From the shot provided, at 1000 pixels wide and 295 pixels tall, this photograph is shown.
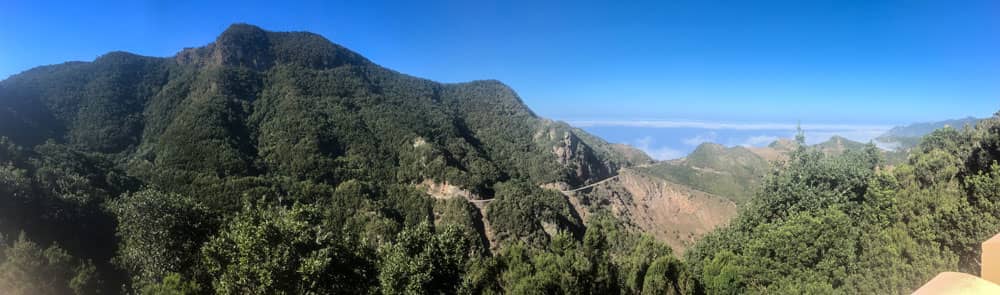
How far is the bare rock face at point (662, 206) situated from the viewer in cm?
6719

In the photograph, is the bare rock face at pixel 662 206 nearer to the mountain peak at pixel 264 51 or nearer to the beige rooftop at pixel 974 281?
the beige rooftop at pixel 974 281

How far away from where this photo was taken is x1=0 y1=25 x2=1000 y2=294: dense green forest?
50.5ft

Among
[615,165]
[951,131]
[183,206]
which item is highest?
[951,131]

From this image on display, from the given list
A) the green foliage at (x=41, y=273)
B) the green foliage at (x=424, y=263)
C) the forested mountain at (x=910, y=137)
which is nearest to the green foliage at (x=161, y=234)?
the green foliage at (x=41, y=273)

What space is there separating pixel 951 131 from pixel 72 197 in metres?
60.6

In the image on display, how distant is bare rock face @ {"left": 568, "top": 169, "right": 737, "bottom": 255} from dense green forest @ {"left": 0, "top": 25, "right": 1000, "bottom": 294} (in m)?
5.79

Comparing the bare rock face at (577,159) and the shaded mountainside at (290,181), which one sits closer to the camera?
the shaded mountainside at (290,181)

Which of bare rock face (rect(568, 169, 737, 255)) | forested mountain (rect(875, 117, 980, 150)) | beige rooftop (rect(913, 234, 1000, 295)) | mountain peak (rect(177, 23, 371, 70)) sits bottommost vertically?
bare rock face (rect(568, 169, 737, 255))

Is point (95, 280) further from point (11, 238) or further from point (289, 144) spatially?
point (289, 144)

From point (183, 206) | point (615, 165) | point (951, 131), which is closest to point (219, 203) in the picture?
point (183, 206)

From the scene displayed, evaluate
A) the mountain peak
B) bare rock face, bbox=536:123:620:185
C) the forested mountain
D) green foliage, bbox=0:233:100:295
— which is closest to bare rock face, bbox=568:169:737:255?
bare rock face, bbox=536:123:620:185

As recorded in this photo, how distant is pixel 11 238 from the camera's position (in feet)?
86.4

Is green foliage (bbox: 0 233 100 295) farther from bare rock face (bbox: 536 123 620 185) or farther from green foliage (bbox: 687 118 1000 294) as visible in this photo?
bare rock face (bbox: 536 123 620 185)

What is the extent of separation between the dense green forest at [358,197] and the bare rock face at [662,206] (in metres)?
5.79
